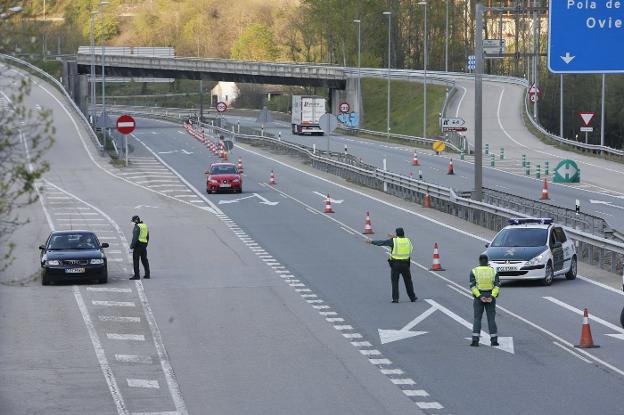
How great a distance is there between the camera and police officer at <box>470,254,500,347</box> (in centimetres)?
2147

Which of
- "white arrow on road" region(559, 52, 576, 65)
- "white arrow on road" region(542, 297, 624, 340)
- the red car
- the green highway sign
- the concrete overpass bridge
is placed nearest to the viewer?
"white arrow on road" region(542, 297, 624, 340)

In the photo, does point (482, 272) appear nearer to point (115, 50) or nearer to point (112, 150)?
point (112, 150)

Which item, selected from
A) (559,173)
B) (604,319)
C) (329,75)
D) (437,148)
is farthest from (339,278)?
(329,75)

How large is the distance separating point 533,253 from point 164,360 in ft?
37.2

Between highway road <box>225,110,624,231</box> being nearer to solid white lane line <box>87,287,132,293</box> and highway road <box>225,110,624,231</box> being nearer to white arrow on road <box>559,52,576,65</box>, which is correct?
white arrow on road <box>559,52,576,65</box>

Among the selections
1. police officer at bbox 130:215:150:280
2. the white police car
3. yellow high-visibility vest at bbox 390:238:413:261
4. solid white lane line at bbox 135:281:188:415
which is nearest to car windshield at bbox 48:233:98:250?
police officer at bbox 130:215:150:280

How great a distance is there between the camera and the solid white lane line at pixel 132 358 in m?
20.8

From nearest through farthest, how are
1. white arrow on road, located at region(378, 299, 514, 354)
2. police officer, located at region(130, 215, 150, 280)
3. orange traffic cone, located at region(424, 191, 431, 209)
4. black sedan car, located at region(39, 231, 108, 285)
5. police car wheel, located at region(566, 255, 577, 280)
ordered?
white arrow on road, located at region(378, 299, 514, 354), black sedan car, located at region(39, 231, 108, 285), police car wheel, located at region(566, 255, 577, 280), police officer, located at region(130, 215, 150, 280), orange traffic cone, located at region(424, 191, 431, 209)

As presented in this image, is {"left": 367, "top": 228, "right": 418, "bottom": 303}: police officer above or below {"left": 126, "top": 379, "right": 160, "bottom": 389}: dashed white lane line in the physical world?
above

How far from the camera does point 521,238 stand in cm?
3088

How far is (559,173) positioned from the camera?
60688mm

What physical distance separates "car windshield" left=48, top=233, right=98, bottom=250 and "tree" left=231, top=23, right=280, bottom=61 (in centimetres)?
14828

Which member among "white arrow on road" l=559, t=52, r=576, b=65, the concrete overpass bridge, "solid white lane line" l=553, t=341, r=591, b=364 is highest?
"white arrow on road" l=559, t=52, r=576, b=65

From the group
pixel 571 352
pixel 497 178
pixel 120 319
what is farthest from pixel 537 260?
pixel 497 178
